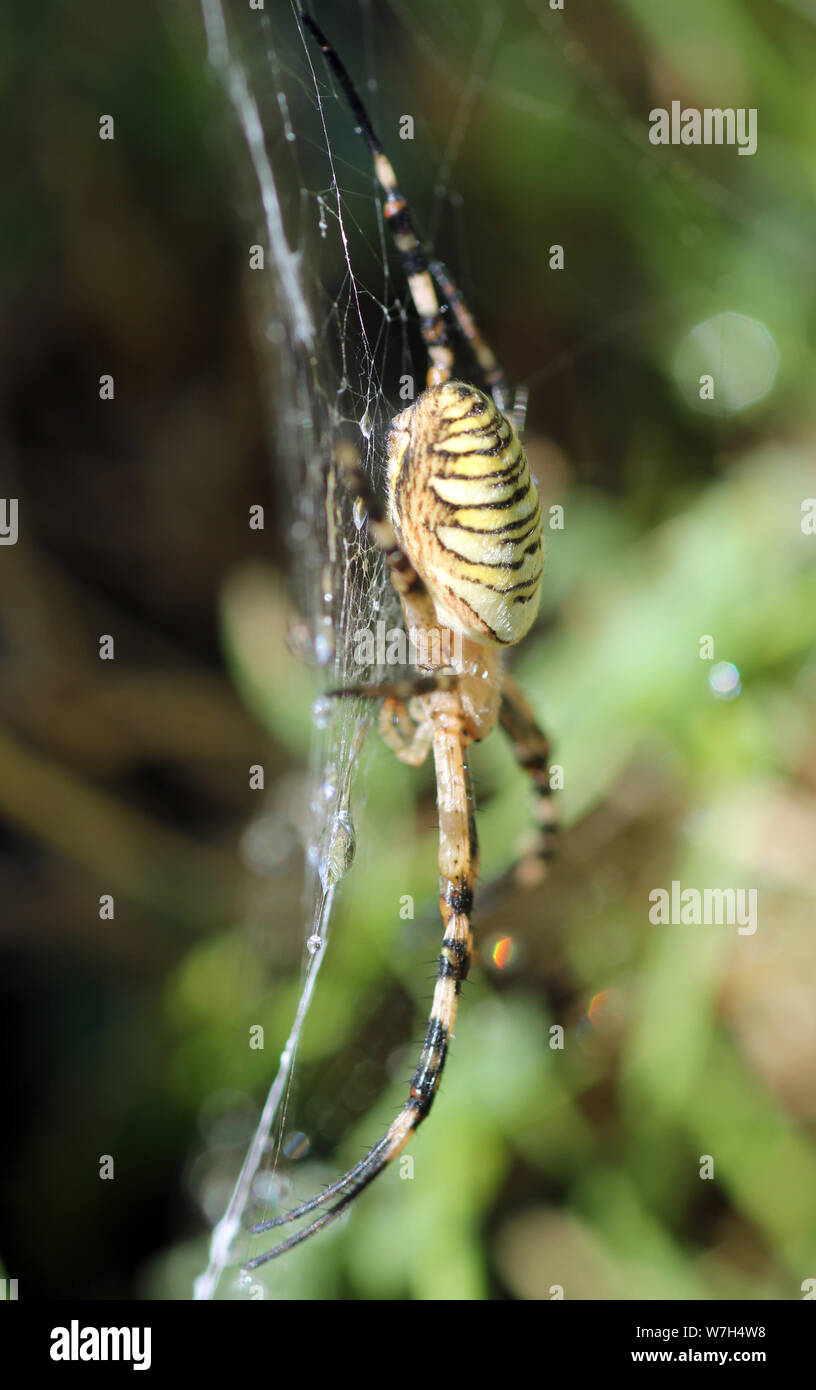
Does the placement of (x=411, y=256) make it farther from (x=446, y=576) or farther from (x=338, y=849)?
(x=338, y=849)

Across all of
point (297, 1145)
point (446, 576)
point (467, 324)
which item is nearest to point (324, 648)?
point (446, 576)

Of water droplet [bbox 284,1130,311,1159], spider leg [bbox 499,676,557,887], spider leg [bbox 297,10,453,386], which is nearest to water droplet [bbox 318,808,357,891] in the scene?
spider leg [bbox 499,676,557,887]

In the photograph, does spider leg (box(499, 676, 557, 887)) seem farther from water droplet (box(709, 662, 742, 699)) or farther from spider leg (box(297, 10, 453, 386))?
spider leg (box(297, 10, 453, 386))

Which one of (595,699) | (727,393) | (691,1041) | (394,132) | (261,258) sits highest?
(394,132)

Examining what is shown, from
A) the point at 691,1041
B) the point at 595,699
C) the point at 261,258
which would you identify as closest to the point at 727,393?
the point at 595,699

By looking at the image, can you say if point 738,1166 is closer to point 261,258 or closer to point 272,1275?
point 272,1275

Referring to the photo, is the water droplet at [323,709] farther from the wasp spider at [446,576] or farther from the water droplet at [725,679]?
the water droplet at [725,679]

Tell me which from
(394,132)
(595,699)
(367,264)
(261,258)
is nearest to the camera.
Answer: (367,264)
